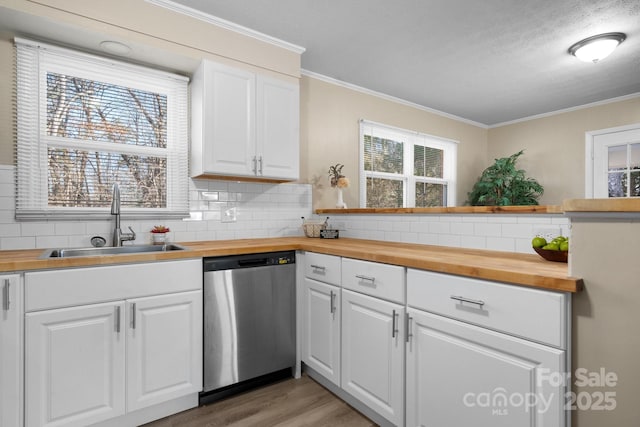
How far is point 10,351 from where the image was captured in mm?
1431

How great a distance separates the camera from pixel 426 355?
4.78ft

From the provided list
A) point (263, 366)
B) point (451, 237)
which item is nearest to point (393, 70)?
point (451, 237)

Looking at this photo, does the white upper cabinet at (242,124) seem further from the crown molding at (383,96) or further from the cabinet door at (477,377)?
the cabinet door at (477,377)

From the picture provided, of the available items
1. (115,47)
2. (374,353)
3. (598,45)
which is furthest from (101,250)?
(598,45)

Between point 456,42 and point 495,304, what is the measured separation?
238cm

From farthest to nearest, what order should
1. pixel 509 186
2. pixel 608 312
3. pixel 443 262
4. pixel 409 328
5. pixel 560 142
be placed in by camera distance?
pixel 509 186
pixel 560 142
pixel 409 328
pixel 443 262
pixel 608 312

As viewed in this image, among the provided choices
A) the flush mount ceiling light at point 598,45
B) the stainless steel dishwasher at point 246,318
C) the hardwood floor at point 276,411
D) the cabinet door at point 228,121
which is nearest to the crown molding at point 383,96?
the cabinet door at point 228,121

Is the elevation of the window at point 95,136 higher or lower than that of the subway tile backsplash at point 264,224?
higher

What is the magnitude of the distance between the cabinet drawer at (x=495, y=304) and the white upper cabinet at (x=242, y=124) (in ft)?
4.80

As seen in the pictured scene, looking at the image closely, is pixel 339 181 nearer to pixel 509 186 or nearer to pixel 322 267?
pixel 322 267

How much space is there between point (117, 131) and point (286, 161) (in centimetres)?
119

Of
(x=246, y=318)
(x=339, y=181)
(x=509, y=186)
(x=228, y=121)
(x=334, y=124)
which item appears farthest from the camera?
(x=509, y=186)

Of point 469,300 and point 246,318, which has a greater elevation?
point 469,300

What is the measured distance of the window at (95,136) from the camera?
1986 millimetres
